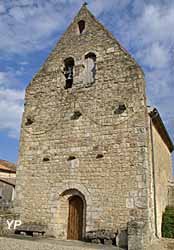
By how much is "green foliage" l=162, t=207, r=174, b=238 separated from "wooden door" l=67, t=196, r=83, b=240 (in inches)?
123

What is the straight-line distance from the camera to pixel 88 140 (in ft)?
29.8

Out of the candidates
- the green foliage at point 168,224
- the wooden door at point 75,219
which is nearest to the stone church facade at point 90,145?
the wooden door at point 75,219

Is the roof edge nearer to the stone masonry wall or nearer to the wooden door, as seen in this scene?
the stone masonry wall

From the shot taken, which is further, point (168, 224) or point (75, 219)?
point (168, 224)

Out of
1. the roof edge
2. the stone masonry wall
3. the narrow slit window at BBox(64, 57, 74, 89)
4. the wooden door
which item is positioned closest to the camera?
the stone masonry wall

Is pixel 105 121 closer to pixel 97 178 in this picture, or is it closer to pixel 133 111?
pixel 133 111

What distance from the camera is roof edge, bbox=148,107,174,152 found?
8.89 meters

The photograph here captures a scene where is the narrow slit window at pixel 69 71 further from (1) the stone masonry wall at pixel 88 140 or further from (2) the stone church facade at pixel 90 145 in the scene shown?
(1) the stone masonry wall at pixel 88 140

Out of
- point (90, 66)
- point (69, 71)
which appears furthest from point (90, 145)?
point (69, 71)

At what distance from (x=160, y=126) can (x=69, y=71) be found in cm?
458

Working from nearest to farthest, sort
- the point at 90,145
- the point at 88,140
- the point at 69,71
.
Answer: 1. the point at 90,145
2. the point at 88,140
3. the point at 69,71

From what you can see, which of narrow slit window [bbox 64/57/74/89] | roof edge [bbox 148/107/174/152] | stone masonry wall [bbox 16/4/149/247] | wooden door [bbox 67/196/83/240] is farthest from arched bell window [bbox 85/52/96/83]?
wooden door [bbox 67/196/83/240]

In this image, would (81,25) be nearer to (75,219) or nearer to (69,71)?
(69,71)

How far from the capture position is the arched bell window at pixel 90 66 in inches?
397
